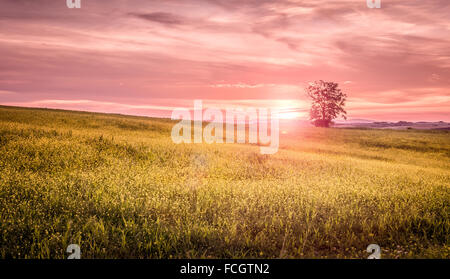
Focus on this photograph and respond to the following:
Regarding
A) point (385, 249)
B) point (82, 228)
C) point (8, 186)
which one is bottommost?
point (385, 249)

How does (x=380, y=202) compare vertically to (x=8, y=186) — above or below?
below

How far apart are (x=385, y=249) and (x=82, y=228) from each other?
527 cm

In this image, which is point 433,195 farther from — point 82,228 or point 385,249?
point 82,228

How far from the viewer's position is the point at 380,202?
21.7ft

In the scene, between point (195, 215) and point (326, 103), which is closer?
point (195, 215)

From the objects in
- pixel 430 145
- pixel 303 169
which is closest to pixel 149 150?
pixel 303 169

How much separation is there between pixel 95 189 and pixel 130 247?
9.43 ft

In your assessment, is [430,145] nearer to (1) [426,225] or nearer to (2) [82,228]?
(1) [426,225]

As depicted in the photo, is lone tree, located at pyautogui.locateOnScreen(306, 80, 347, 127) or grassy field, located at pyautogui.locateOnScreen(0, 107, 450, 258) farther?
lone tree, located at pyautogui.locateOnScreen(306, 80, 347, 127)

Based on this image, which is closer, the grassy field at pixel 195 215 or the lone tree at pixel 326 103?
the grassy field at pixel 195 215
